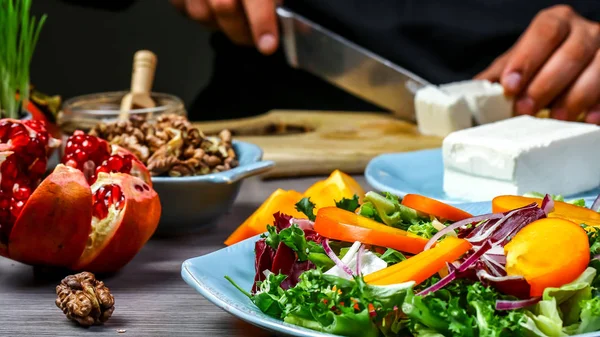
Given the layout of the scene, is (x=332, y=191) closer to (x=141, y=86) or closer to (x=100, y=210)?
(x=100, y=210)

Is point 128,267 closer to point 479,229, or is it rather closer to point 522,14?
point 479,229

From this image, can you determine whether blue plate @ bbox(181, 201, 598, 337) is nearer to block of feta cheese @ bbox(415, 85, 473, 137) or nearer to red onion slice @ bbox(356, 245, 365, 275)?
red onion slice @ bbox(356, 245, 365, 275)

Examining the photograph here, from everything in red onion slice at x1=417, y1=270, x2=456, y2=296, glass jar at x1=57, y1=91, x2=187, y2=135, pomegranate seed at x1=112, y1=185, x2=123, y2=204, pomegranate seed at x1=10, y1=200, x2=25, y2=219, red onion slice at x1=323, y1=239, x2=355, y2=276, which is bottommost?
glass jar at x1=57, y1=91, x2=187, y2=135

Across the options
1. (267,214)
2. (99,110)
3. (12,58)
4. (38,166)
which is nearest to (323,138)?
(99,110)

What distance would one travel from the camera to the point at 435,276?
107 cm

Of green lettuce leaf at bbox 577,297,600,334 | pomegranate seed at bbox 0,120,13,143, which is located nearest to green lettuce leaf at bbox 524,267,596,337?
green lettuce leaf at bbox 577,297,600,334

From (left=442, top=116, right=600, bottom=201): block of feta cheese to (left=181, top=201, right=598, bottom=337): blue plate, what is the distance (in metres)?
0.71

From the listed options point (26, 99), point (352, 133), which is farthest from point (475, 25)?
point (26, 99)

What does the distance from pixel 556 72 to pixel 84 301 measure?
6.34ft

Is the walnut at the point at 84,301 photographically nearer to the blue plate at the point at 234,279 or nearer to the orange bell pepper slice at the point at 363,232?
the blue plate at the point at 234,279

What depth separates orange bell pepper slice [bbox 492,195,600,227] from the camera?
4.10ft

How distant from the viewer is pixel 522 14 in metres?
3.25

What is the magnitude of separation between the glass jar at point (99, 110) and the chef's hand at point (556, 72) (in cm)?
115

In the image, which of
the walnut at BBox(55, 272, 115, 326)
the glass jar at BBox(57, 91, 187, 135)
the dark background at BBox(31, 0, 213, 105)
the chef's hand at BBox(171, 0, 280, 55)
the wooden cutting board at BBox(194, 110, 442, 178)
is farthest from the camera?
the dark background at BBox(31, 0, 213, 105)
